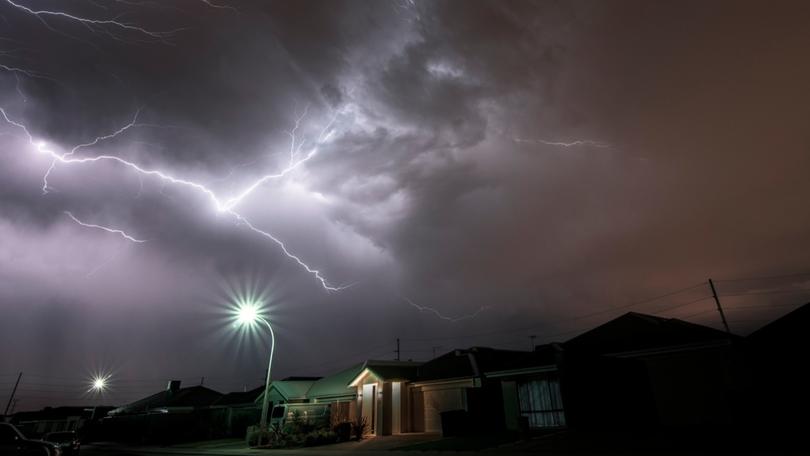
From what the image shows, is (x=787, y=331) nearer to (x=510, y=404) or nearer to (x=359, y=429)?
(x=510, y=404)

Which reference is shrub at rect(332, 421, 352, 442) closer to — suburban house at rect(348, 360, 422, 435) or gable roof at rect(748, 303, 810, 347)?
suburban house at rect(348, 360, 422, 435)

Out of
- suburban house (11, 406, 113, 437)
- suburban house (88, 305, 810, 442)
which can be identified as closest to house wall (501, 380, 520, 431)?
suburban house (88, 305, 810, 442)

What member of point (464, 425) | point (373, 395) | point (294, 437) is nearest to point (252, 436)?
point (294, 437)

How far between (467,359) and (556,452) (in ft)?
43.9

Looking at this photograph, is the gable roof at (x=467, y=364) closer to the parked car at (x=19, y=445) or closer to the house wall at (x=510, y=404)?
the house wall at (x=510, y=404)

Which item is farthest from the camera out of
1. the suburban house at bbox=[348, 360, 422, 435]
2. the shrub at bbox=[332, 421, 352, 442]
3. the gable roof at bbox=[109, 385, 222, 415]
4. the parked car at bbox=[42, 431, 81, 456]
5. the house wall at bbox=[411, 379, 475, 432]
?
the gable roof at bbox=[109, 385, 222, 415]

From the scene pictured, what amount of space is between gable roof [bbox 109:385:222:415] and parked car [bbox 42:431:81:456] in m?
19.6

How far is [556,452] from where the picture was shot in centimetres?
1106

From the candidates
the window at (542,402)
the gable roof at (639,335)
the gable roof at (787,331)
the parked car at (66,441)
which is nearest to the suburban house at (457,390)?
the window at (542,402)

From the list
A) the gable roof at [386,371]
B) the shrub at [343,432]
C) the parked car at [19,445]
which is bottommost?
the shrub at [343,432]

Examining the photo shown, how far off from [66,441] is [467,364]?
19606mm

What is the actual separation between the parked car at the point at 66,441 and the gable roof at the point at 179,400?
1963 cm

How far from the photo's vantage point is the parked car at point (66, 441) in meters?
16.1

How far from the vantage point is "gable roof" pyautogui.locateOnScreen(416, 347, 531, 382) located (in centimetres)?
2188
